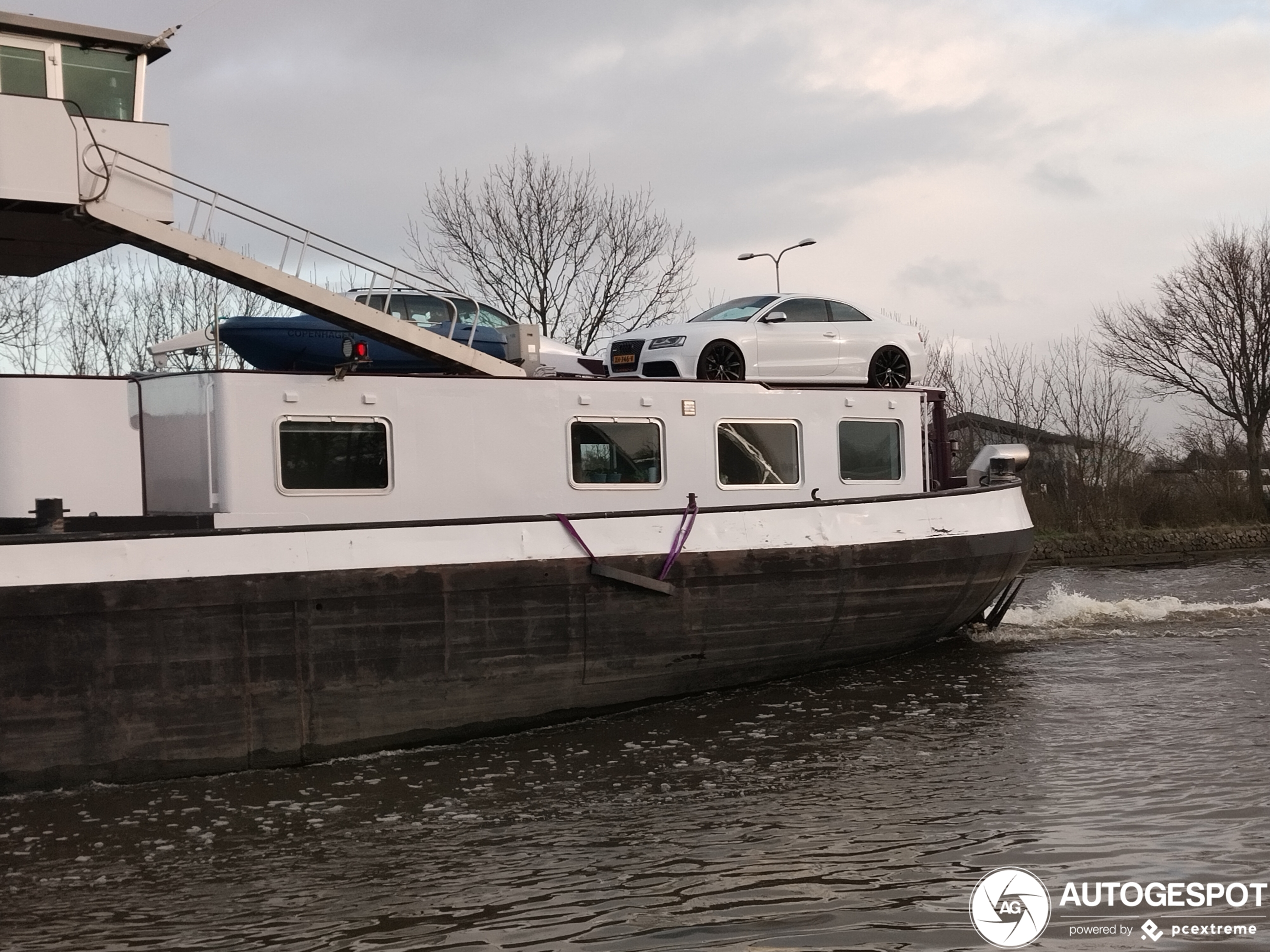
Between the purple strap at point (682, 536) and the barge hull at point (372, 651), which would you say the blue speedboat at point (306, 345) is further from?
the purple strap at point (682, 536)

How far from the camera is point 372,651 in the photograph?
8.82 m

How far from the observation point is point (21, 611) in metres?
7.84

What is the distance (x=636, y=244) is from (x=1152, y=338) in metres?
20.7

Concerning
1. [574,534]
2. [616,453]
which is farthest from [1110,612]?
[574,534]

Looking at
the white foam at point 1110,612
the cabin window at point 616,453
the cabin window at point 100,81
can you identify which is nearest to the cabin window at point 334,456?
the cabin window at point 616,453

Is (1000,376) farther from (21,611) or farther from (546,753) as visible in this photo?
(21,611)

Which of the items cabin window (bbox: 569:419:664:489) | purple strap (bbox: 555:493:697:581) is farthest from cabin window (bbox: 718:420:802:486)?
purple strap (bbox: 555:493:697:581)

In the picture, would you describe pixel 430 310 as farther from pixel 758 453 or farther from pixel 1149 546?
pixel 1149 546

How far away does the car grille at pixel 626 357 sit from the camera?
40.9 feet

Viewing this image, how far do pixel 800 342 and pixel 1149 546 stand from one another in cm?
2209

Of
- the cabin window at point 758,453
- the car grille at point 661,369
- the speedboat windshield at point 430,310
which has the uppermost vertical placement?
the speedboat windshield at point 430,310

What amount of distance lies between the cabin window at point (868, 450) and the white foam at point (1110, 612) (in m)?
3.90

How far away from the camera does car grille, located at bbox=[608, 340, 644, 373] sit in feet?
40.9

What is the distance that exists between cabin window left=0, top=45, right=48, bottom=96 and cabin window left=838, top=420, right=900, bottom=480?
742cm
